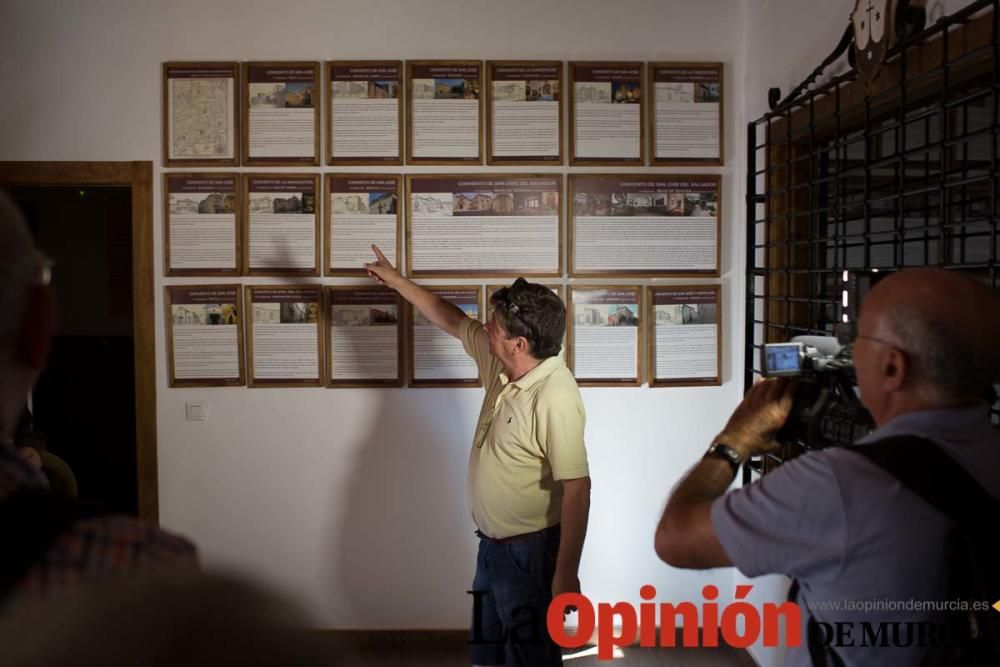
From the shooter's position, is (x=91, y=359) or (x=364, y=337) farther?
(x=91, y=359)

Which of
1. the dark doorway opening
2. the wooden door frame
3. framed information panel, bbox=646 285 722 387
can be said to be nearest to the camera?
the wooden door frame

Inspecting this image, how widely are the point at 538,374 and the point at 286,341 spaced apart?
4.41ft

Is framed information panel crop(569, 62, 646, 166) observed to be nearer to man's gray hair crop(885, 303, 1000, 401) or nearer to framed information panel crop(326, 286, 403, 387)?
framed information panel crop(326, 286, 403, 387)

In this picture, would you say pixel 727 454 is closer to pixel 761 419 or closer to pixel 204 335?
pixel 761 419

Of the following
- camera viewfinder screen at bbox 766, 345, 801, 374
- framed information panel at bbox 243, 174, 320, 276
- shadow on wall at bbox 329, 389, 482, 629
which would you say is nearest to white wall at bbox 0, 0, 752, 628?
shadow on wall at bbox 329, 389, 482, 629

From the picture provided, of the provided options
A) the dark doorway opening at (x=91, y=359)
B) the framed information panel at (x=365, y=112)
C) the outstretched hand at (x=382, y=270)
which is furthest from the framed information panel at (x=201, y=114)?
the outstretched hand at (x=382, y=270)

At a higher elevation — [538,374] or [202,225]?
[202,225]

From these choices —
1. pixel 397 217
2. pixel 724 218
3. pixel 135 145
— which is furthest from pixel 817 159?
pixel 135 145

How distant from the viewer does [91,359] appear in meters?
3.29

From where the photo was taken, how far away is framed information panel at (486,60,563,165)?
3.04 m

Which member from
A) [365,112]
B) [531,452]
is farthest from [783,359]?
[365,112]

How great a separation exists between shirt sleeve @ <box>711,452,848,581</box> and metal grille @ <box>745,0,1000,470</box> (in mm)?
715

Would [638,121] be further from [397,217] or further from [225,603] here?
[225,603]

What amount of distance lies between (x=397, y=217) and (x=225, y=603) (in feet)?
9.04
